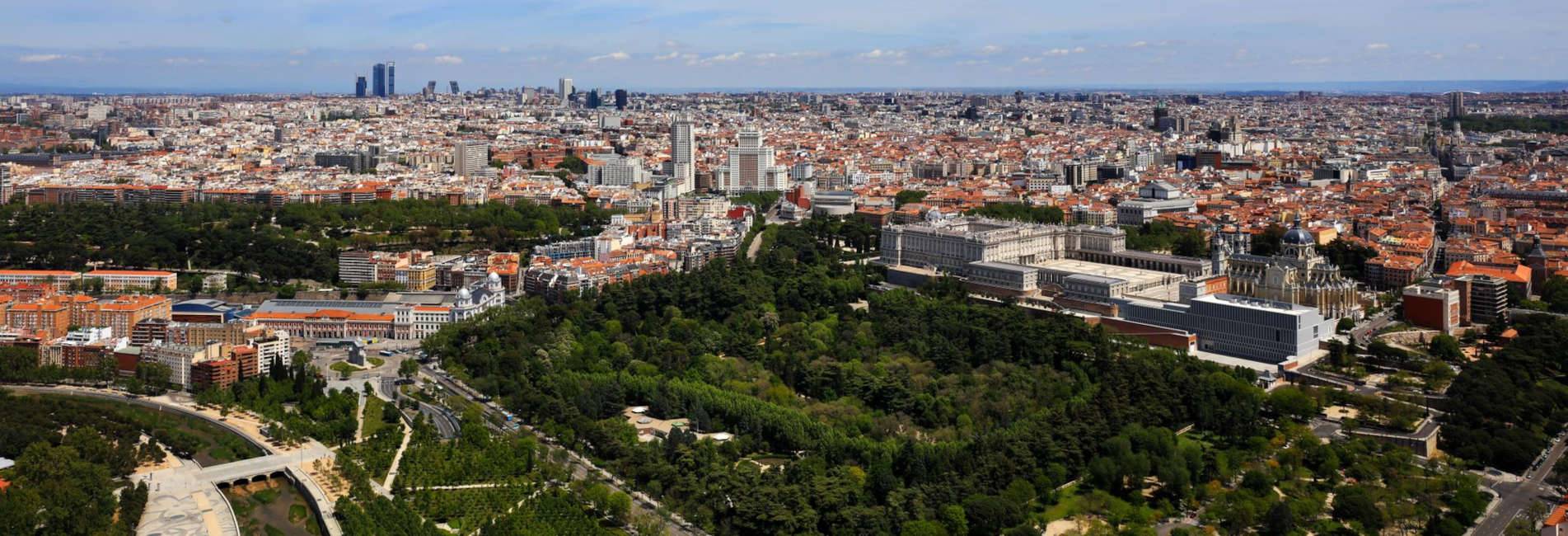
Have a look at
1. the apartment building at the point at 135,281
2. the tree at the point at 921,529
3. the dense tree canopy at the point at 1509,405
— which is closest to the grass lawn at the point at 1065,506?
the tree at the point at 921,529

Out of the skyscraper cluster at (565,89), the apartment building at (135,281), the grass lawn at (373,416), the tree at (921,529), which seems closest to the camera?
the tree at (921,529)

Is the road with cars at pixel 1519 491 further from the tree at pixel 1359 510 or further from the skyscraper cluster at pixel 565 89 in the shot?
the skyscraper cluster at pixel 565 89

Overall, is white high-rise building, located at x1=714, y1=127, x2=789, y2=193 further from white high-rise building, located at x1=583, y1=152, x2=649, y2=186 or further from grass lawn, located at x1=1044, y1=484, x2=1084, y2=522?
grass lawn, located at x1=1044, y1=484, x2=1084, y2=522

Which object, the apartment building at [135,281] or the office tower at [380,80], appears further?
the office tower at [380,80]

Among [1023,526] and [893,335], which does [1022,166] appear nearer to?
[893,335]

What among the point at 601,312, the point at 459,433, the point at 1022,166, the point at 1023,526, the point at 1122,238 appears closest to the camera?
the point at 1023,526

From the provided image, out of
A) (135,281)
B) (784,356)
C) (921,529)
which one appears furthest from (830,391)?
(135,281)

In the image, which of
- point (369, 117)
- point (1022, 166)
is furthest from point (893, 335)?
point (369, 117)
